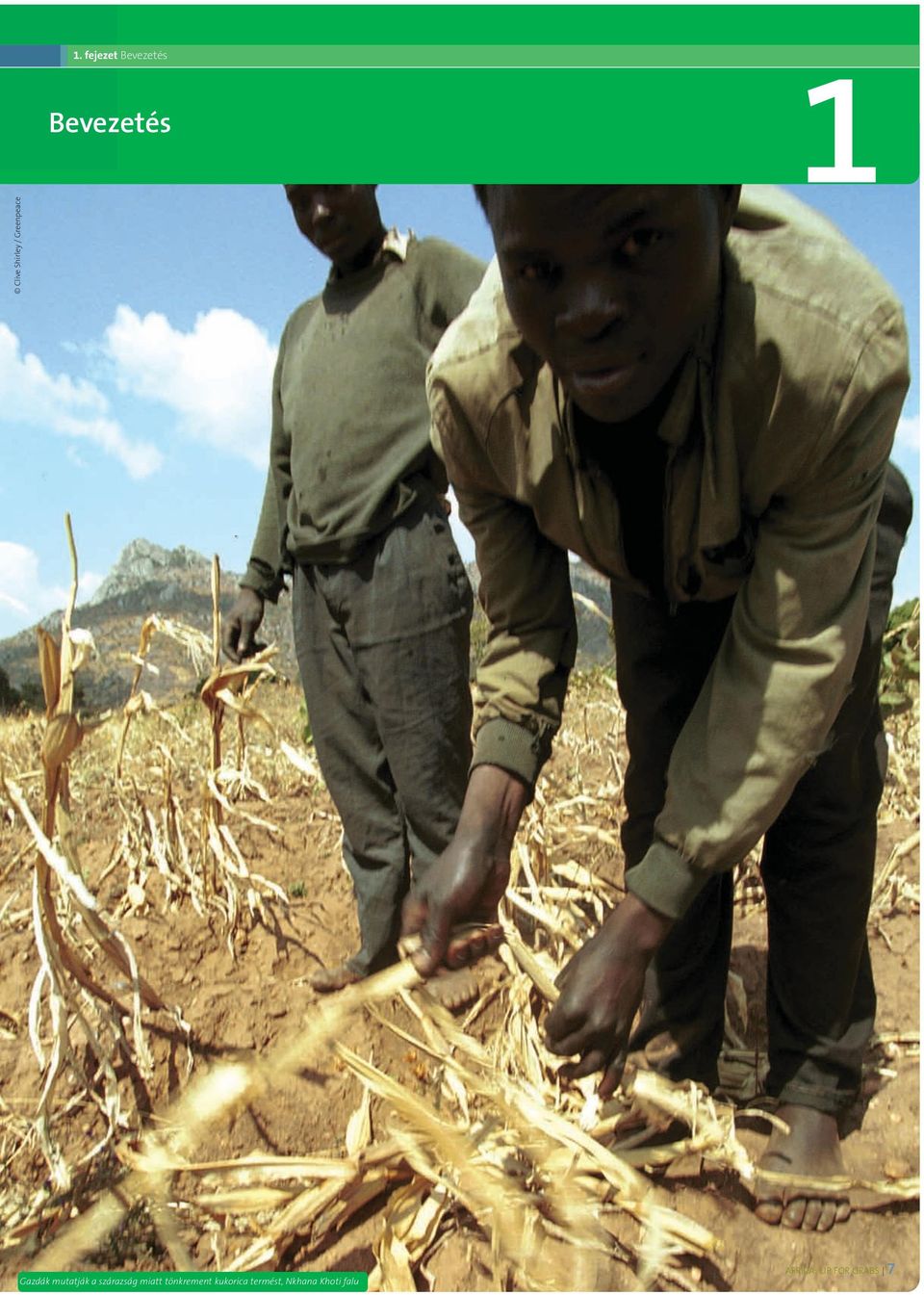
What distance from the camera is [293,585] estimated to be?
105 inches

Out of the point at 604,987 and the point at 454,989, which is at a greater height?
the point at 604,987

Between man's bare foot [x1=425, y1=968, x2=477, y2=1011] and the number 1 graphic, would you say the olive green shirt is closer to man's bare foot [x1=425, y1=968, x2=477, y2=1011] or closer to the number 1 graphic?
the number 1 graphic

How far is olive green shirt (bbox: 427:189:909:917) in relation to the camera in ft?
Answer: 3.98

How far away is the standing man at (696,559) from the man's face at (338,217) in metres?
1.15

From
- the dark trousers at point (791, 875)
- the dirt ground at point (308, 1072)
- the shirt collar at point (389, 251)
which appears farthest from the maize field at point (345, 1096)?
the shirt collar at point (389, 251)

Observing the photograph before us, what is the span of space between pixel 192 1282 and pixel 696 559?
55.1 inches

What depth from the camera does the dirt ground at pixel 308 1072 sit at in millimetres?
1773

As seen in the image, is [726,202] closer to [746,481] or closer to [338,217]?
[746,481]

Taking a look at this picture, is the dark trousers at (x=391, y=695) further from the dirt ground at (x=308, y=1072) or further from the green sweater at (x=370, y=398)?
the dirt ground at (x=308, y=1072)

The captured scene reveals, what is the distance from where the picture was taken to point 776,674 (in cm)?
136

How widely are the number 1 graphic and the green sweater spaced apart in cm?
103

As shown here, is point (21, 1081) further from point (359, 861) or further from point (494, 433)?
point (494, 433)

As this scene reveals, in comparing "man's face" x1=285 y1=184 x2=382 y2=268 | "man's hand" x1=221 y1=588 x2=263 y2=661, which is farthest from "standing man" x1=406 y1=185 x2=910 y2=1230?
"man's hand" x1=221 y1=588 x2=263 y2=661

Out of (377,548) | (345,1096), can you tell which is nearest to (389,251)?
(377,548)
